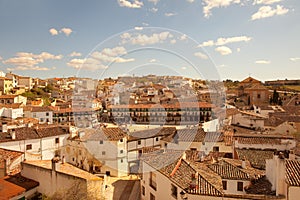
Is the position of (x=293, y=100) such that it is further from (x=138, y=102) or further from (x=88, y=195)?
(x=88, y=195)

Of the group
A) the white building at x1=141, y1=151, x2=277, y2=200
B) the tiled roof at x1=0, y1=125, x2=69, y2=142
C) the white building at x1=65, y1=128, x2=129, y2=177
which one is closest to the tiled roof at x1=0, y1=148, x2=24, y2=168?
the tiled roof at x1=0, y1=125, x2=69, y2=142

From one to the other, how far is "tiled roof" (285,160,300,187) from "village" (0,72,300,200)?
0.08 feet

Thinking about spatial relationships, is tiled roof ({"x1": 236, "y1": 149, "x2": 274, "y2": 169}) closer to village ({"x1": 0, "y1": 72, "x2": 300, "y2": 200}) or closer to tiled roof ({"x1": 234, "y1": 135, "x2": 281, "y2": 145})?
village ({"x1": 0, "y1": 72, "x2": 300, "y2": 200})

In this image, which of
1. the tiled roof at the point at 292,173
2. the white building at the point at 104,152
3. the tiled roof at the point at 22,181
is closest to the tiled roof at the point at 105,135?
the white building at the point at 104,152

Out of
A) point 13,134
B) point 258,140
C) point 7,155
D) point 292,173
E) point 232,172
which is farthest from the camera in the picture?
point 13,134

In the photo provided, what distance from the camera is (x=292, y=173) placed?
25.7 ft

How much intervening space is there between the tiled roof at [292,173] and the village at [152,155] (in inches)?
1.0

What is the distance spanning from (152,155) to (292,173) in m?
6.37

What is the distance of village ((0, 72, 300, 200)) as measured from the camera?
28.9 ft

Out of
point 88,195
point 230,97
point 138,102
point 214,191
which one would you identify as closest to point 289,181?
point 214,191

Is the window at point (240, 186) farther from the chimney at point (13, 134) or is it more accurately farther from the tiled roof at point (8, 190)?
the chimney at point (13, 134)

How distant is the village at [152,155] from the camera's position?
880cm

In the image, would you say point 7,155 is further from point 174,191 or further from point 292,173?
point 292,173

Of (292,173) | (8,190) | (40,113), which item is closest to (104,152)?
(8,190)
